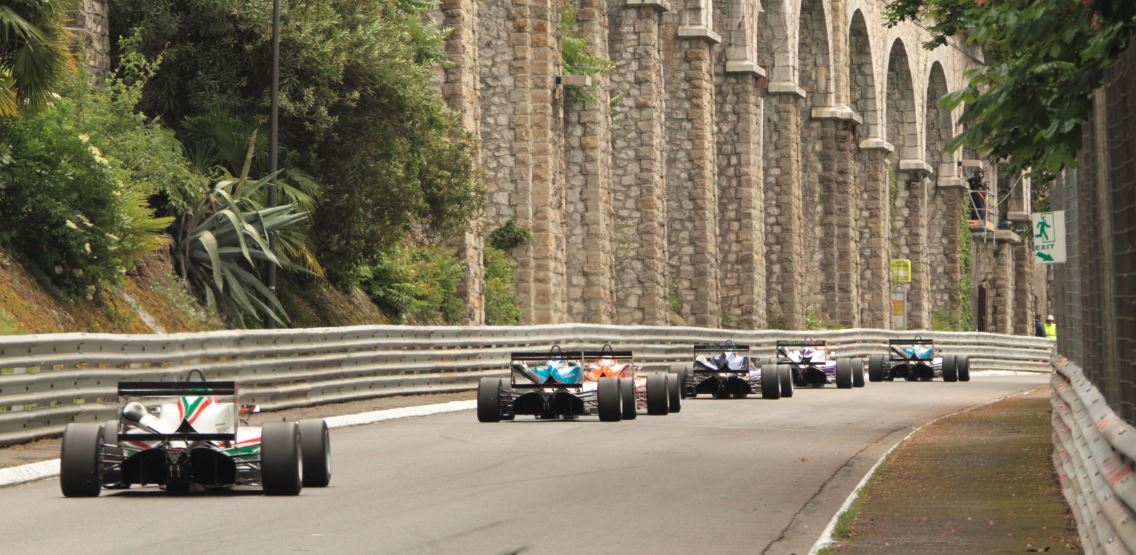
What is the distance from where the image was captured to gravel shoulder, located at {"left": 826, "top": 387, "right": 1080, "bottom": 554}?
445 inches

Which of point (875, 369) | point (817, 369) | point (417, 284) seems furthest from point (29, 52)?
point (875, 369)

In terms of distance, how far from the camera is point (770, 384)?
3112cm

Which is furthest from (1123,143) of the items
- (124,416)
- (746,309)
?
(746,309)

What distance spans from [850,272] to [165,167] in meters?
46.0

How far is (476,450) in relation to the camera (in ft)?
60.5

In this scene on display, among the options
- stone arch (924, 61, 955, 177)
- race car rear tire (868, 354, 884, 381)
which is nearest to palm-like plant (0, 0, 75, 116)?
race car rear tire (868, 354, 884, 381)

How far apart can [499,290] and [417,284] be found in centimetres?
717

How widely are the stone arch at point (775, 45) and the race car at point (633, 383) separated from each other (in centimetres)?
3865

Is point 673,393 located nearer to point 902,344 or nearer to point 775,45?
point 902,344

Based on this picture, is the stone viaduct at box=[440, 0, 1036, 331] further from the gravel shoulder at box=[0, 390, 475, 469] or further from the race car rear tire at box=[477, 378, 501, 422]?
the race car rear tire at box=[477, 378, 501, 422]

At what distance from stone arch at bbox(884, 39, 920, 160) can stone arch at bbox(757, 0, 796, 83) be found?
1773 centimetres

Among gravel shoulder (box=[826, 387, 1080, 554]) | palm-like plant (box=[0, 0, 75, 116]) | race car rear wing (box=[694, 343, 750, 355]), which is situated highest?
palm-like plant (box=[0, 0, 75, 116])

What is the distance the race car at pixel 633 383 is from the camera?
77.7ft

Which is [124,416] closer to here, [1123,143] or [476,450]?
[476,450]
